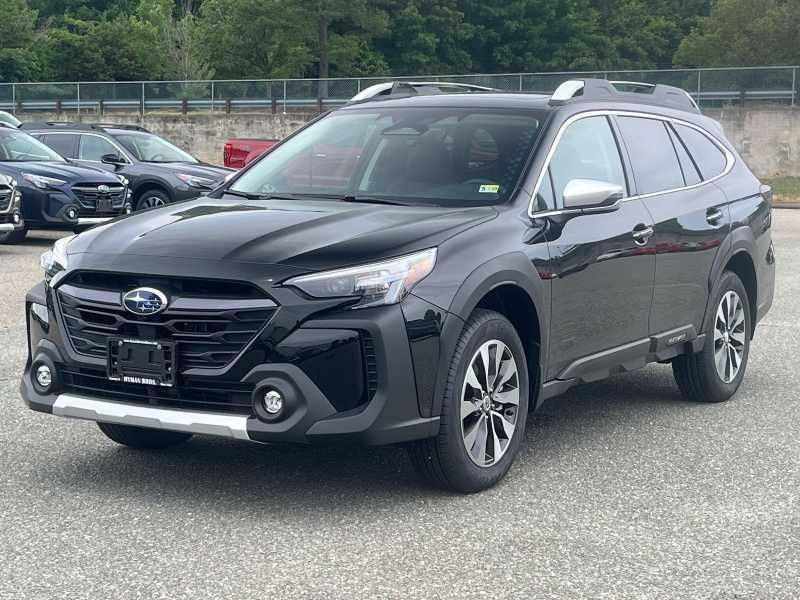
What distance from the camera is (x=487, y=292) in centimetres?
566

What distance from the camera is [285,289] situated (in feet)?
16.9

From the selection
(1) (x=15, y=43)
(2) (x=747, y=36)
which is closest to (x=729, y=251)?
(2) (x=747, y=36)

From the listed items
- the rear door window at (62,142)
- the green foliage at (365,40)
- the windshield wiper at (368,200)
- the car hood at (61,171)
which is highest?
the green foliage at (365,40)

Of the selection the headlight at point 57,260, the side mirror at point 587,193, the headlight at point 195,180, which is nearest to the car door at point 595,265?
the side mirror at point 587,193

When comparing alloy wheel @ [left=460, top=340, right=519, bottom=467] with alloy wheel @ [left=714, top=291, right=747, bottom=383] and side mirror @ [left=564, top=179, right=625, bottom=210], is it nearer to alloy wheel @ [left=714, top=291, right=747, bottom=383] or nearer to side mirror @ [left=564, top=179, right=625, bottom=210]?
side mirror @ [left=564, top=179, right=625, bottom=210]

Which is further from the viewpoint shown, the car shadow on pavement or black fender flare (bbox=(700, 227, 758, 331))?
black fender flare (bbox=(700, 227, 758, 331))

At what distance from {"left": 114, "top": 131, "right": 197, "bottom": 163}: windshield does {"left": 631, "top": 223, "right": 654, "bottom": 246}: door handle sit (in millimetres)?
15285

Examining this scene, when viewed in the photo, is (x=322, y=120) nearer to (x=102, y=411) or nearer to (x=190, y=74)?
(x=102, y=411)

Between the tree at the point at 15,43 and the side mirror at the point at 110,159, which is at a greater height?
the tree at the point at 15,43

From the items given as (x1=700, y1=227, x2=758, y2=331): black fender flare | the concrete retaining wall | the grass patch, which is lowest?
the grass patch

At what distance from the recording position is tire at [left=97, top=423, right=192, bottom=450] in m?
6.36

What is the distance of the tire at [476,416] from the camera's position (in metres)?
5.46

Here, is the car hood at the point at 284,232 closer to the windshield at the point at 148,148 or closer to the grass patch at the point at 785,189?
the windshield at the point at 148,148

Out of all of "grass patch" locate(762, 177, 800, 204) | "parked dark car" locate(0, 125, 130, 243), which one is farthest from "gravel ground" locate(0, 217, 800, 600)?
"grass patch" locate(762, 177, 800, 204)
